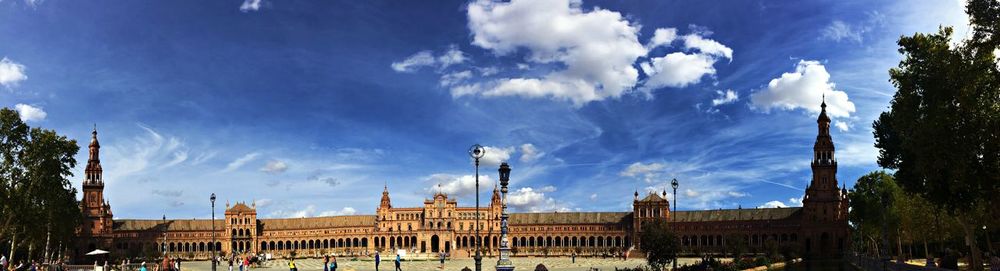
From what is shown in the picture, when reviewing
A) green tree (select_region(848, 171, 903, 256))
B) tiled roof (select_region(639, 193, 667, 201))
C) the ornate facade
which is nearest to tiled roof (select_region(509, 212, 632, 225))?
the ornate facade

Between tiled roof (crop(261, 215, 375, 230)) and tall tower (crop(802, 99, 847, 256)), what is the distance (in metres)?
72.2

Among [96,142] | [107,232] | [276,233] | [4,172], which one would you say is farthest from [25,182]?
[276,233]

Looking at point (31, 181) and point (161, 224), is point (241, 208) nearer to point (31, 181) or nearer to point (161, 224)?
point (161, 224)

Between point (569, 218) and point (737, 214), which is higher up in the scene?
point (737, 214)

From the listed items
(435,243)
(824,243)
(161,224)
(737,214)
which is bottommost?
(435,243)

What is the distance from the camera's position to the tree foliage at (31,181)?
5006 cm

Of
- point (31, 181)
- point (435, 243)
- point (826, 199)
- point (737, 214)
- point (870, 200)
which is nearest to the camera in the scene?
point (31, 181)

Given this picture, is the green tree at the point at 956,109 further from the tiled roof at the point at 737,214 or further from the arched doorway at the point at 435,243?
the arched doorway at the point at 435,243

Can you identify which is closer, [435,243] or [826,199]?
[826,199]

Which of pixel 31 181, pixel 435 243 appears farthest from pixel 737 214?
pixel 31 181

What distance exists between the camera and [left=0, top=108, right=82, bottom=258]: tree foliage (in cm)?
5006

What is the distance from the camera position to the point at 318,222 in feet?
440

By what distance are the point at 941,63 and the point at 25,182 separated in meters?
55.6

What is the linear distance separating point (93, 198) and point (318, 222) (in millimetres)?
38752
